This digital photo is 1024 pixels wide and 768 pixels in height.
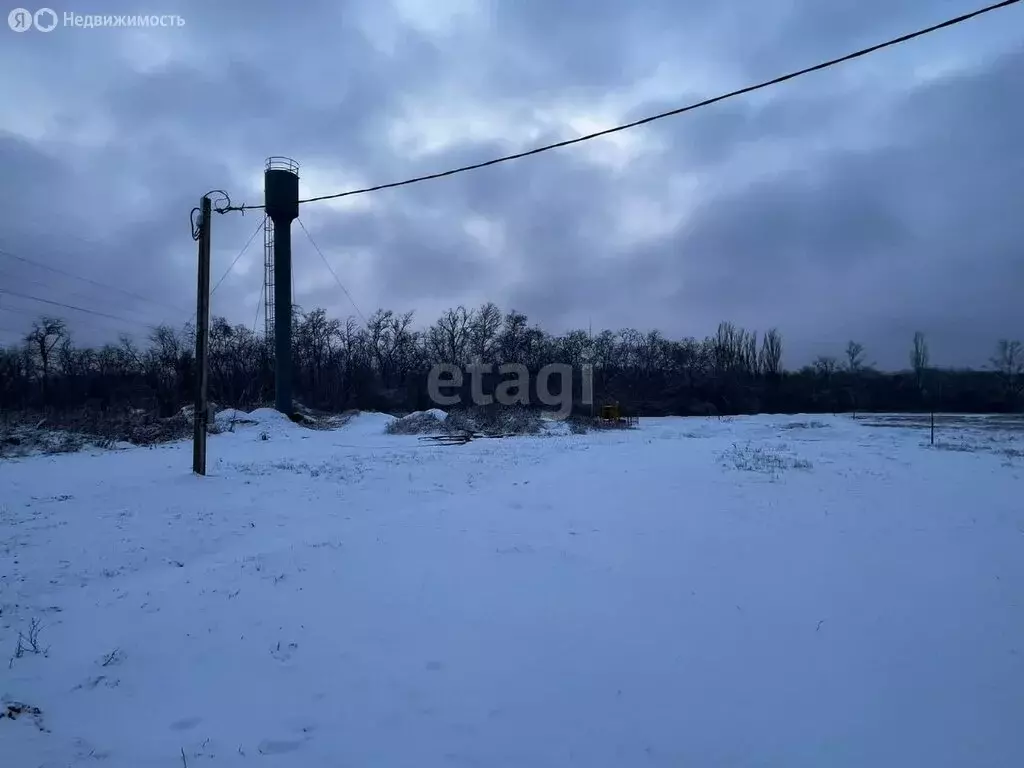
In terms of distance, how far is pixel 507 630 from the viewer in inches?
205

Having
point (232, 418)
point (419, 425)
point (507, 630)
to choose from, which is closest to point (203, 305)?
point (507, 630)

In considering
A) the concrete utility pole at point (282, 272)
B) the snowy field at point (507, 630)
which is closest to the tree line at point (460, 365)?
the concrete utility pole at point (282, 272)

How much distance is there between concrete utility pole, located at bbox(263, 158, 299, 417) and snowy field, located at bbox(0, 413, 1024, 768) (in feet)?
73.1

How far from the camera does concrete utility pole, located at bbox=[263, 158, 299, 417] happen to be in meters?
32.6

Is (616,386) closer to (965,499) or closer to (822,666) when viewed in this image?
(965,499)

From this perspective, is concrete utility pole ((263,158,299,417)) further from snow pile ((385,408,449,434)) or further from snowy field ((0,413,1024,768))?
snowy field ((0,413,1024,768))

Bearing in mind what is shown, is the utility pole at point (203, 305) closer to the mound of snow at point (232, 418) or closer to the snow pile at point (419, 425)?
the mound of snow at point (232, 418)

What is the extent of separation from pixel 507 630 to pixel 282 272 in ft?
104

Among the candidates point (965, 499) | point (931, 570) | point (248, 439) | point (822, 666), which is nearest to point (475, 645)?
point (822, 666)

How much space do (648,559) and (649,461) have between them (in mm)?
10733

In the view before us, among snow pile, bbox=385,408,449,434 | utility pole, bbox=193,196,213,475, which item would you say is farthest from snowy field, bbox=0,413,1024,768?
snow pile, bbox=385,408,449,434

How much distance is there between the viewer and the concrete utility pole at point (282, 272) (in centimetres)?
3262

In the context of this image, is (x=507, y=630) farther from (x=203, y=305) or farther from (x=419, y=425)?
(x=419, y=425)

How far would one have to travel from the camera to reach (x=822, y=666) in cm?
465
